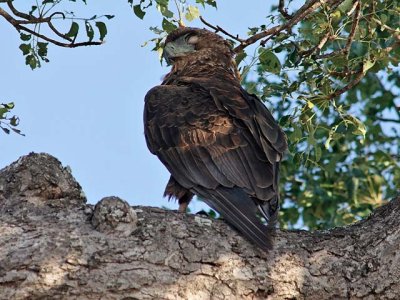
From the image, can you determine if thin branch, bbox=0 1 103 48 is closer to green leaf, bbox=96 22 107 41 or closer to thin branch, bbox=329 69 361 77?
green leaf, bbox=96 22 107 41

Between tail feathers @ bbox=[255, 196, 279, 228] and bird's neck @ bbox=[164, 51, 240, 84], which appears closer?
tail feathers @ bbox=[255, 196, 279, 228]

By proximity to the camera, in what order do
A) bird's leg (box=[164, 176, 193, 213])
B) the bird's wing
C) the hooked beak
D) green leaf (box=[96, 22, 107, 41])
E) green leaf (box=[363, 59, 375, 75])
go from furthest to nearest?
1. the hooked beak
2. green leaf (box=[96, 22, 107, 41])
3. bird's leg (box=[164, 176, 193, 213])
4. green leaf (box=[363, 59, 375, 75])
5. the bird's wing

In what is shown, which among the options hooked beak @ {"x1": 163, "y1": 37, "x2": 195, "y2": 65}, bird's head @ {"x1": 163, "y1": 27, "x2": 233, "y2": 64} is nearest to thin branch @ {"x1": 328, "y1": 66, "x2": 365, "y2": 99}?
bird's head @ {"x1": 163, "y1": 27, "x2": 233, "y2": 64}

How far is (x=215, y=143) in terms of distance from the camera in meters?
4.92

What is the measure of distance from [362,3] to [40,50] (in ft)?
6.10

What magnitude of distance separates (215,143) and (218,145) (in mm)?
25

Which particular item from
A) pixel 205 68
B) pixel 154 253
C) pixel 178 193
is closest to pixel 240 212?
pixel 154 253

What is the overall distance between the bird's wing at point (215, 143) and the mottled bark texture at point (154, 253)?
0.51m

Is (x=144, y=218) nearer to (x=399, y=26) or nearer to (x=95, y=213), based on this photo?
(x=95, y=213)

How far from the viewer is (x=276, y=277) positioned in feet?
11.9

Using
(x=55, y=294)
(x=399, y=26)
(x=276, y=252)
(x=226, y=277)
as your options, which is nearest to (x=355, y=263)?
(x=276, y=252)

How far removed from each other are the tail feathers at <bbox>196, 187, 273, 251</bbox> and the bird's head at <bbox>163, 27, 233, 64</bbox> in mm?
1976

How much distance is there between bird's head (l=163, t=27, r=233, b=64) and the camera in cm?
650

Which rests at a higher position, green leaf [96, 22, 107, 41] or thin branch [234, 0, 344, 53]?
thin branch [234, 0, 344, 53]
